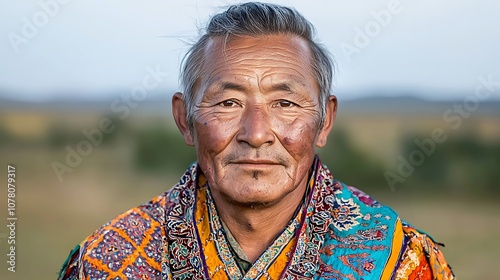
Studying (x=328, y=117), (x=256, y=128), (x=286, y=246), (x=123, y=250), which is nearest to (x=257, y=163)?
(x=256, y=128)

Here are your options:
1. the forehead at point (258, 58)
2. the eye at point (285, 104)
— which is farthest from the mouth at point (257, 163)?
the forehead at point (258, 58)

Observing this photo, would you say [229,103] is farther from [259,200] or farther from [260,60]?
[259,200]

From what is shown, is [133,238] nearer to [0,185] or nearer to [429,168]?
[0,185]

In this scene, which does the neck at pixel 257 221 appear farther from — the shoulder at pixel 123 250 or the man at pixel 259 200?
the shoulder at pixel 123 250

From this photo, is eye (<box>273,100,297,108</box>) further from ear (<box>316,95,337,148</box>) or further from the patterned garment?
the patterned garment

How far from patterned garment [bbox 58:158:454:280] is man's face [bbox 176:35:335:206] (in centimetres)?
21

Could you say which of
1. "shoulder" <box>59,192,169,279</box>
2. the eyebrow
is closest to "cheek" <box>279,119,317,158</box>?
the eyebrow

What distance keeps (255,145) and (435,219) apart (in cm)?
1049

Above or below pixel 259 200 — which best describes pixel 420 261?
below

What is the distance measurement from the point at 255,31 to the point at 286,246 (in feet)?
3.01

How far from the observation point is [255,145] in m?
3.30

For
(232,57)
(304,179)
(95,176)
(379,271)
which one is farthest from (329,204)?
(95,176)

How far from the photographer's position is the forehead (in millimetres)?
3461

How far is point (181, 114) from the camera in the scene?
3.80m
